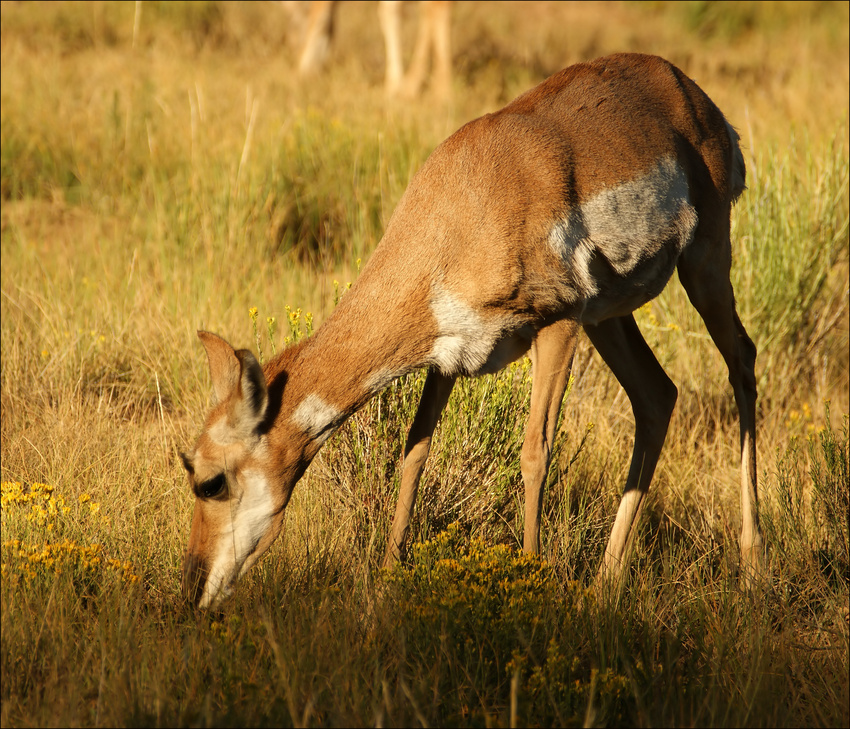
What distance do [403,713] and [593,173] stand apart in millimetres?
2309

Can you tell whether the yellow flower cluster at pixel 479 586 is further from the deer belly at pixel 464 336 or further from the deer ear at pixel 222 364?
the deer ear at pixel 222 364

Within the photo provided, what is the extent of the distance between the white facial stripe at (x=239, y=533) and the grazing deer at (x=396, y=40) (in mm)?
8908

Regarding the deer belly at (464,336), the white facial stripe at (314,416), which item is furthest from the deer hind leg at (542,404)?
the white facial stripe at (314,416)

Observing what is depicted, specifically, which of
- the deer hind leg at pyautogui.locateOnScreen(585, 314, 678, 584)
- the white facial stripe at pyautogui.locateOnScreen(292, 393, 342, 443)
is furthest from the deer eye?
the deer hind leg at pyautogui.locateOnScreen(585, 314, 678, 584)

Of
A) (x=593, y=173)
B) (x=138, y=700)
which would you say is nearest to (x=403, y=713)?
(x=138, y=700)

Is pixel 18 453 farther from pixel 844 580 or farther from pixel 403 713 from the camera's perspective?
pixel 844 580

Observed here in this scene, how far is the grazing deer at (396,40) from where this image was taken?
11.7 meters

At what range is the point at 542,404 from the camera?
3.74 metres

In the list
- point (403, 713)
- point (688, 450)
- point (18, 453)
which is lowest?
point (688, 450)

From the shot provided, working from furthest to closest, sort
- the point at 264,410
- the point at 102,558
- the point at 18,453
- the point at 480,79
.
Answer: the point at 480,79
the point at 18,453
the point at 102,558
the point at 264,410

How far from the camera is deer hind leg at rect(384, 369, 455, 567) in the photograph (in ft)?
13.3

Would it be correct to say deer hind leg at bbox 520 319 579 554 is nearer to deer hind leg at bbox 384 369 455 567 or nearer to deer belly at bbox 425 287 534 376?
deer belly at bbox 425 287 534 376

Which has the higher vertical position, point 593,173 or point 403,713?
point 593,173

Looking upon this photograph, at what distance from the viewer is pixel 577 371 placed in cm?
594
